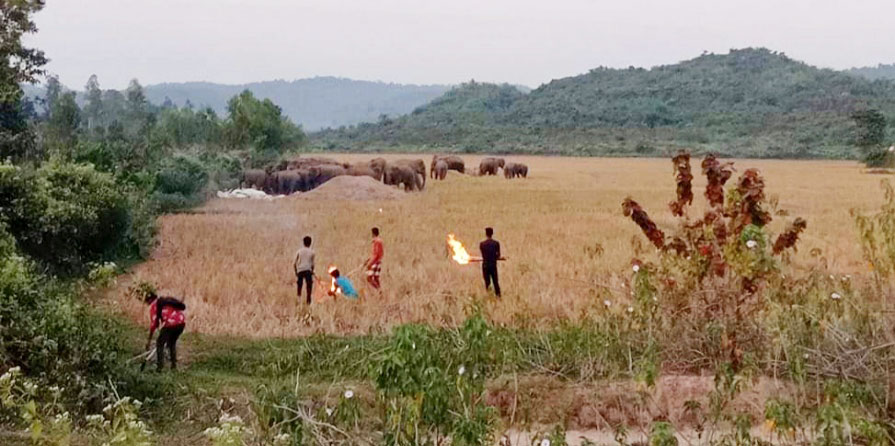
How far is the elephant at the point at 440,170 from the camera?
44844 millimetres

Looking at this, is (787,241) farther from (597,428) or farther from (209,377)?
(209,377)

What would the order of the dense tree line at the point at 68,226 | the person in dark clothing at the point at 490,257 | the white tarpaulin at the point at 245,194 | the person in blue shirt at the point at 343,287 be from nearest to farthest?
the dense tree line at the point at 68,226, the person in dark clothing at the point at 490,257, the person in blue shirt at the point at 343,287, the white tarpaulin at the point at 245,194

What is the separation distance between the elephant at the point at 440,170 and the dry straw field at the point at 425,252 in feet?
28.7

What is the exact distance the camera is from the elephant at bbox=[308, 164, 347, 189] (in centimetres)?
3656

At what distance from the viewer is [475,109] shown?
116m

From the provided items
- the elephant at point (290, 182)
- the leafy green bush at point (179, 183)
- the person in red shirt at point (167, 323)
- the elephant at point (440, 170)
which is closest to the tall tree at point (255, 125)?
the elephant at point (440, 170)

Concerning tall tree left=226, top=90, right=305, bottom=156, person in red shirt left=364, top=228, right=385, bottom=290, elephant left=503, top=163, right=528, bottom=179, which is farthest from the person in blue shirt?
elephant left=503, top=163, right=528, bottom=179

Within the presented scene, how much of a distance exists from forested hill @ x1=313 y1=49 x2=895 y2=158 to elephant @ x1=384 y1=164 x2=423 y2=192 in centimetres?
3553

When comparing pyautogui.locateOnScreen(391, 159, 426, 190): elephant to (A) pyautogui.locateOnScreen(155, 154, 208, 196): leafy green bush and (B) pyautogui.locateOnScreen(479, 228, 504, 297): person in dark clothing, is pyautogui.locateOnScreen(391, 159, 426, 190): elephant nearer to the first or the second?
(A) pyautogui.locateOnScreen(155, 154, 208, 196): leafy green bush

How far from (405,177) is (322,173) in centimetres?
334

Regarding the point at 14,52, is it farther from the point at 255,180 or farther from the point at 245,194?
the point at 255,180

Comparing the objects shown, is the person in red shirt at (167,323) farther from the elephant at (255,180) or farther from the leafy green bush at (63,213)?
the elephant at (255,180)

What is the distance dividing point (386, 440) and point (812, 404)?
4100 millimetres

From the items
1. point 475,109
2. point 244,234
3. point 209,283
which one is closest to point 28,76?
point 244,234
